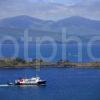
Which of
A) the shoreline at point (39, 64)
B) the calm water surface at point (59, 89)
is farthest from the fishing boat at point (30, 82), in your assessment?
the shoreline at point (39, 64)

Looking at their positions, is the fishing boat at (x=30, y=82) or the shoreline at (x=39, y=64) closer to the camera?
the fishing boat at (x=30, y=82)

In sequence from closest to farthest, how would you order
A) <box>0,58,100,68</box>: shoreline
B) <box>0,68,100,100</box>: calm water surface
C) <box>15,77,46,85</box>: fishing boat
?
<box>0,68,100,100</box>: calm water surface → <box>15,77,46,85</box>: fishing boat → <box>0,58,100,68</box>: shoreline

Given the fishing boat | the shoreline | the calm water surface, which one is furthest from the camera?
the shoreline

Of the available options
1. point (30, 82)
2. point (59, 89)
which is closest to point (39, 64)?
point (30, 82)

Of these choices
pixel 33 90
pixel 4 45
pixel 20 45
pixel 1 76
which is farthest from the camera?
pixel 4 45

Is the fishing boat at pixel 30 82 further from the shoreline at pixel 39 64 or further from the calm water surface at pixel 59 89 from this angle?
the shoreline at pixel 39 64

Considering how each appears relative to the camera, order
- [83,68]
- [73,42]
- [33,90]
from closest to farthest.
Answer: [33,90] < [83,68] < [73,42]

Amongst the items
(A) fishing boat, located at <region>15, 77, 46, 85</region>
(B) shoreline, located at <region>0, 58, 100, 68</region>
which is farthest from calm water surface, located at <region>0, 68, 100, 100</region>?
(B) shoreline, located at <region>0, 58, 100, 68</region>

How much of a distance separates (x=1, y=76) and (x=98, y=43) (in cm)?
3169

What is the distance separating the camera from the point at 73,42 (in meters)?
64.6

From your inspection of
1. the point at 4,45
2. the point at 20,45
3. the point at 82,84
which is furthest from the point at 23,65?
the point at 4,45

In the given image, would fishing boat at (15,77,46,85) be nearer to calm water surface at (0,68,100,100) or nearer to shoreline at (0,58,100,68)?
calm water surface at (0,68,100,100)

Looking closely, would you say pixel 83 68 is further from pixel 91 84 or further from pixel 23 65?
pixel 91 84

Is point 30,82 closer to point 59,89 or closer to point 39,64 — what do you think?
point 59,89
